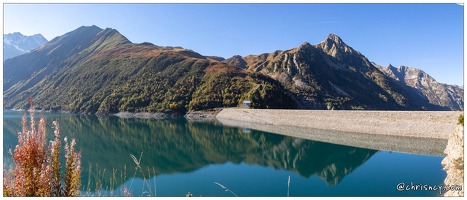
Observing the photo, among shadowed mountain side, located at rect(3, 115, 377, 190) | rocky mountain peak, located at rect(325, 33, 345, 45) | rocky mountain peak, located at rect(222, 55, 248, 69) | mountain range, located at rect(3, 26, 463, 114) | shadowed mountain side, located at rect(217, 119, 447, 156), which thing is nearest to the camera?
shadowed mountain side, located at rect(3, 115, 377, 190)

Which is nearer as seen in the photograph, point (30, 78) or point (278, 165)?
point (278, 165)

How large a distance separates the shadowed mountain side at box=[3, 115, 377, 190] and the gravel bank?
7.98m

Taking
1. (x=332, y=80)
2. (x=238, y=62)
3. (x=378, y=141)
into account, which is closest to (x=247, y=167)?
(x=378, y=141)

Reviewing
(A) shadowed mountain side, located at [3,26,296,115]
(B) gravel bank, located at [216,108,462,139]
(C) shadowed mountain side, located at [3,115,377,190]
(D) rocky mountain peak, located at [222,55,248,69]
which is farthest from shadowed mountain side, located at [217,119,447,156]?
(D) rocky mountain peak, located at [222,55,248,69]

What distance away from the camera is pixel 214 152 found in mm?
28594

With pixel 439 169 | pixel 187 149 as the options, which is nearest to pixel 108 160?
pixel 187 149

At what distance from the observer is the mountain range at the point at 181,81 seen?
242 ft

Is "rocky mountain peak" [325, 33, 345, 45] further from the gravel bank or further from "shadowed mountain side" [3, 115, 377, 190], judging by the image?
"shadowed mountain side" [3, 115, 377, 190]

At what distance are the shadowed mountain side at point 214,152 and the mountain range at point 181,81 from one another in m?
29.5

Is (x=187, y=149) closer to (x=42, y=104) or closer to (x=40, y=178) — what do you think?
(x=40, y=178)

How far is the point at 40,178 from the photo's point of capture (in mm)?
4375

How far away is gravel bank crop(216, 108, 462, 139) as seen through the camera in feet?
94.5

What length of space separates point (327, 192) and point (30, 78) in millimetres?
157540

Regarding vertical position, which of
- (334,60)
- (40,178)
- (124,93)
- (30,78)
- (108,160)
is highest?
(334,60)
